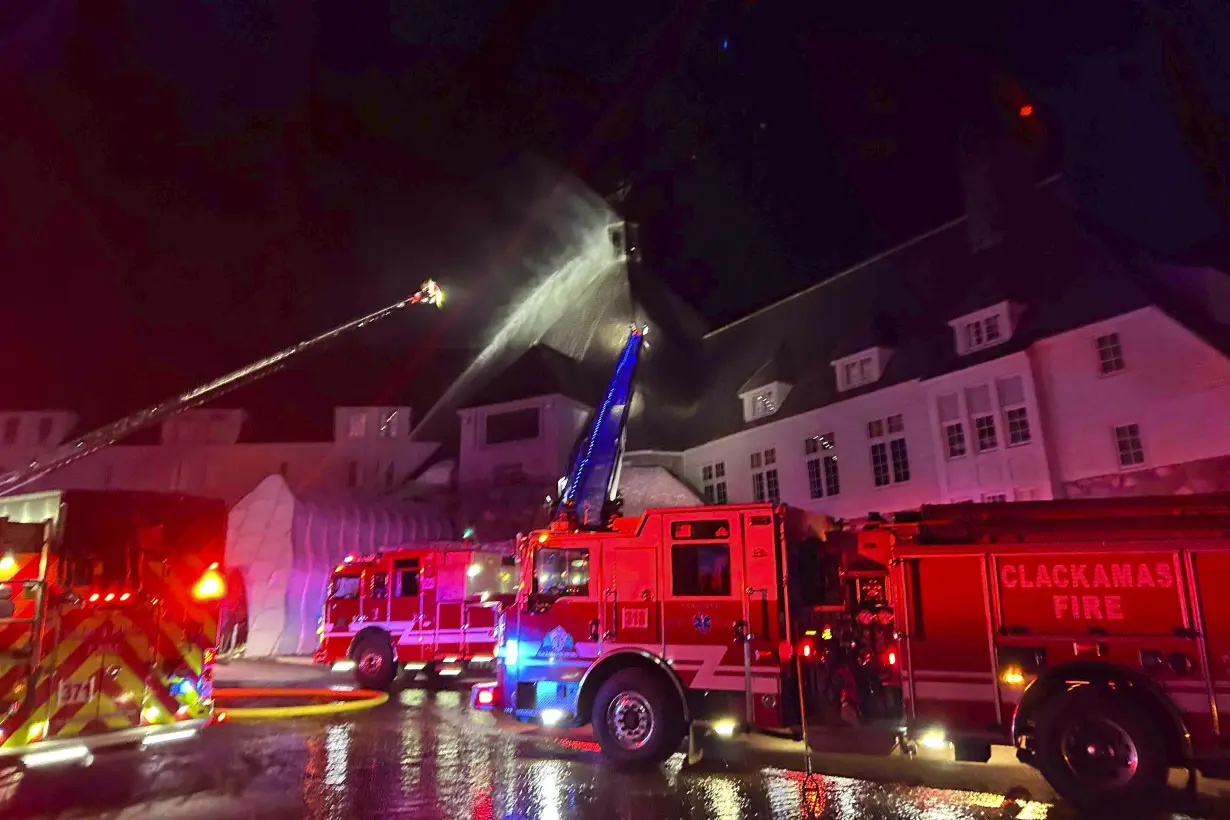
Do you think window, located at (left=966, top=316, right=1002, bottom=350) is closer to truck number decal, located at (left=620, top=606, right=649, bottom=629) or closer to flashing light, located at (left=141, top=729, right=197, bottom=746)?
truck number decal, located at (left=620, top=606, right=649, bottom=629)

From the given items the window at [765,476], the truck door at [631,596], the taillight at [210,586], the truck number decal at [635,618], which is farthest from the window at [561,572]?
the window at [765,476]

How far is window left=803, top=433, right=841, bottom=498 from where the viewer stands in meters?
24.7

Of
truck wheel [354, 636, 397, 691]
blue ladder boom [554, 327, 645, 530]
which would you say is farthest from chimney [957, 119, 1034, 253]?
truck wheel [354, 636, 397, 691]

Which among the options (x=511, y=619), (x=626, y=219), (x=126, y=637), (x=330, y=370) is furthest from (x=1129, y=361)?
(x=330, y=370)

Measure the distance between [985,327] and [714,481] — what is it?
453 inches

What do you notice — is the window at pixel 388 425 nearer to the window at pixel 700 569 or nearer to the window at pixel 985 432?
the window at pixel 985 432

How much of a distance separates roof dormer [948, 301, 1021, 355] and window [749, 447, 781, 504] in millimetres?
7467

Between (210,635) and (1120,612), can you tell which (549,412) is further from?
(1120,612)

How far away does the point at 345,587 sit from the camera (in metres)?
16.5

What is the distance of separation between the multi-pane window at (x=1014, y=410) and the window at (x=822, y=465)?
5.60 m

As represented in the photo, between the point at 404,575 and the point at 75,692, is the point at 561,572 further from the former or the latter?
the point at 404,575

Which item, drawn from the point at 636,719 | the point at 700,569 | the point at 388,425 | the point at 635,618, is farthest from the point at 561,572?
the point at 388,425

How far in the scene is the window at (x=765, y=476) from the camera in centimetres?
2659

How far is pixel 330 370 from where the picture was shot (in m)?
40.7
